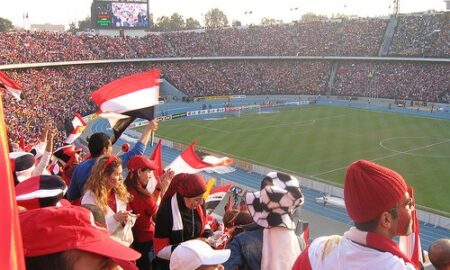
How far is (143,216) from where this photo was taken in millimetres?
5562

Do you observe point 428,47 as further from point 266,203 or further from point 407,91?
point 266,203

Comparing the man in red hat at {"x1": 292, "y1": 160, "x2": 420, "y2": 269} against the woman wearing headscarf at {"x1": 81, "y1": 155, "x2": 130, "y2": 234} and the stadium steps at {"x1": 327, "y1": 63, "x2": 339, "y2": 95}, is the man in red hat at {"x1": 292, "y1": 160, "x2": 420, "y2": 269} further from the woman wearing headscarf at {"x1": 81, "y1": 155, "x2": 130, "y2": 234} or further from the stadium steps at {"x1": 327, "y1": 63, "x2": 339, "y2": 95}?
the stadium steps at {"x1": 327, "y1": 63, "x2": 339, "y2": 95}

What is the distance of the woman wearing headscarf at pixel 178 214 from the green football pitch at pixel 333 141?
18491mm

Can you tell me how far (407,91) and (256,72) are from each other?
20.1 meters

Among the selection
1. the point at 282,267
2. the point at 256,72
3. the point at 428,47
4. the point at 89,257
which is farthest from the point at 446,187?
the point at 256,72

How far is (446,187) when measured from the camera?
23.4m

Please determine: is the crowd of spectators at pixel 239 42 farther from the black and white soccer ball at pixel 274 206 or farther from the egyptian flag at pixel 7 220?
the egyptian flag at pixel 7 220

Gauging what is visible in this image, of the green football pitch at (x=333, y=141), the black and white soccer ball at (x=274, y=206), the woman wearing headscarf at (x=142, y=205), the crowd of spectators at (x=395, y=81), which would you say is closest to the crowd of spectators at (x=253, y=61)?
the crowd of spectators at (x=395, y=81)

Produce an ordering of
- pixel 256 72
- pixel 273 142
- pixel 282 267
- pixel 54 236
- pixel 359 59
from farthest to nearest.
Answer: pixel 256 72, pixel 359 59, pixel 273 142, pixel 282 267, pixel 54 236

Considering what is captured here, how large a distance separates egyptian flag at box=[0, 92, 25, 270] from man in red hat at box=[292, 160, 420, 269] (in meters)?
1.78

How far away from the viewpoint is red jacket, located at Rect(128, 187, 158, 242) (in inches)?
218

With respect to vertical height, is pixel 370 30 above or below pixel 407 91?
above

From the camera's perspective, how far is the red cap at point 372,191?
8.71 ft

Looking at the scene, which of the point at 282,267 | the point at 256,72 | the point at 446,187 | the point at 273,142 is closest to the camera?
the point at 282,267
